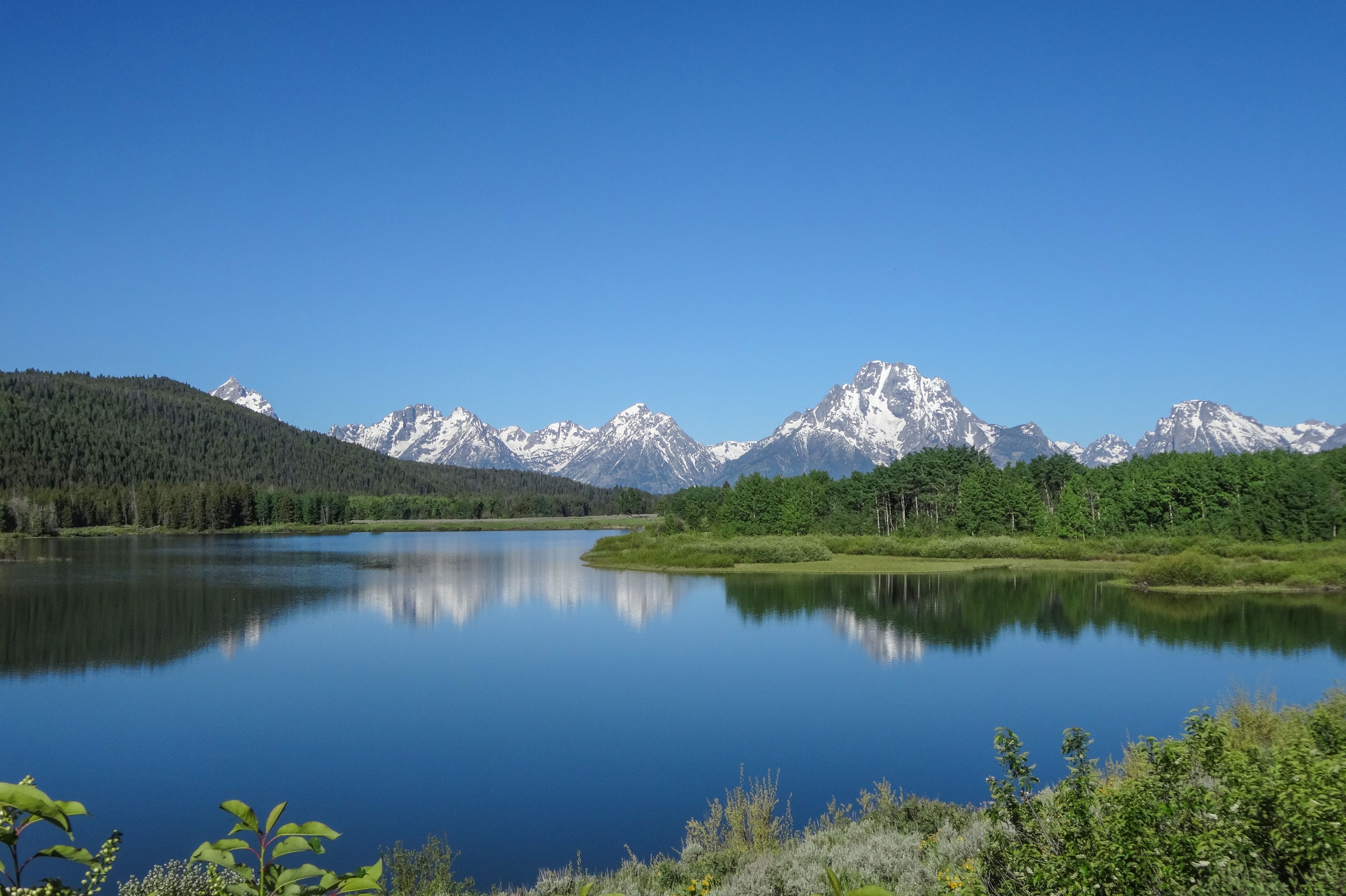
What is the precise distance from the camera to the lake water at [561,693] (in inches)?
706

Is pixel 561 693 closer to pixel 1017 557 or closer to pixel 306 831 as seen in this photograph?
pixel 306 831

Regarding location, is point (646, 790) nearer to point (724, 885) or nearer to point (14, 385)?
point (724, 885)

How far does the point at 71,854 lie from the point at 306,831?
740 millimetres

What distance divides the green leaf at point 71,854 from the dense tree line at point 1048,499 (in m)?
78.2

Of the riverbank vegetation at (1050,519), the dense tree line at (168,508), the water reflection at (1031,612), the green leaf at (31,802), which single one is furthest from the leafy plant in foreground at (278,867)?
the dense tree line at (168,508)

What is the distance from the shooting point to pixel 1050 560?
70.7 m

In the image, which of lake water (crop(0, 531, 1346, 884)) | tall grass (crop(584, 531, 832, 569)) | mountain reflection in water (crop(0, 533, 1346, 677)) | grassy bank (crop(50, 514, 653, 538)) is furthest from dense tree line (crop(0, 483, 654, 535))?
tall grass (crop(584, 531, 832, 569))

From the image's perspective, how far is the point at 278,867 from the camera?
11.7 ft

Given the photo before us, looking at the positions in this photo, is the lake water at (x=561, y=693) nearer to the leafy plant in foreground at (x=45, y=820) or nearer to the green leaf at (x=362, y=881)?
the green leaf at (x=362, y=881)

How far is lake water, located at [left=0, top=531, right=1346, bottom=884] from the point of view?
17.9 meters

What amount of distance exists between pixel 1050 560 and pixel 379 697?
2345 inches

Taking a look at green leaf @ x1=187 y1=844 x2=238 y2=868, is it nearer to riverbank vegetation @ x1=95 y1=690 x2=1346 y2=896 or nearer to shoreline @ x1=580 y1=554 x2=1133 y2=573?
riverbank vegetation @ x1=95 y1=690 x2=1346 y2=896

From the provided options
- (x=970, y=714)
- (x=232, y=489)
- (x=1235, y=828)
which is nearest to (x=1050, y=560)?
(x=970, y=714)

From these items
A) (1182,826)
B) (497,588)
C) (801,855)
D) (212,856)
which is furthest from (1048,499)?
(212,856)
